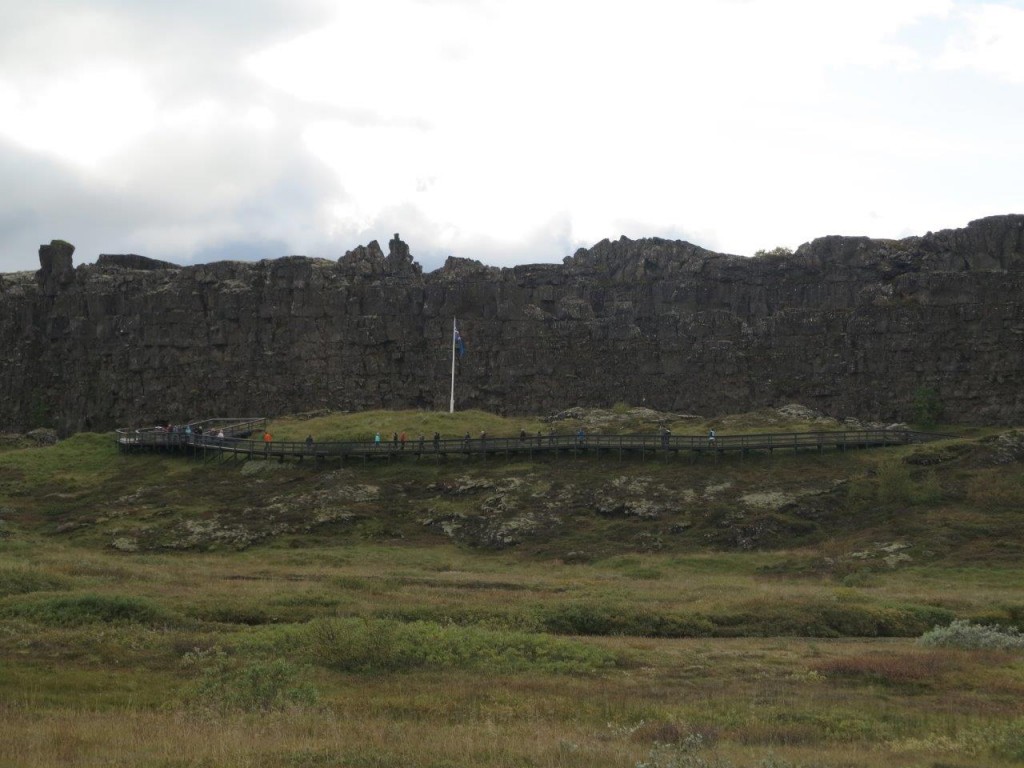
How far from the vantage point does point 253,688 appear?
29.3 meters

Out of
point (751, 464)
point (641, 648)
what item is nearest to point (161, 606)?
point (641, 648)

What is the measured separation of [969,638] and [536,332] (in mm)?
84346

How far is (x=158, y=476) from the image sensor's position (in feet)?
274

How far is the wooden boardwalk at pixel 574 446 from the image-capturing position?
7619cm

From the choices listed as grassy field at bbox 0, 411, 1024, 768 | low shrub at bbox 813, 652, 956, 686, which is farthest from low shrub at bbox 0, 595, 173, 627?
low shrub at bbox 813, 652, 956, 686

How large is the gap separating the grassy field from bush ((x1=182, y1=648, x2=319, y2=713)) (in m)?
0.10

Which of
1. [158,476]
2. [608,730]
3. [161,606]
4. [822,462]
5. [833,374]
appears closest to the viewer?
[608,730]

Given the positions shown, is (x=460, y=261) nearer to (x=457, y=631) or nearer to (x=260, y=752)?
(x=457, y=631)


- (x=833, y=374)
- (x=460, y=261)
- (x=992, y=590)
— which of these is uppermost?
(x=460, y=261)

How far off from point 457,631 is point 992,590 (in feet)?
79.8

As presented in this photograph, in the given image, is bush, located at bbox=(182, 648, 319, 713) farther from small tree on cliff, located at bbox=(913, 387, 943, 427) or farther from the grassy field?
small tree on cliff, located at bbox=(913, 387, 943, 427)

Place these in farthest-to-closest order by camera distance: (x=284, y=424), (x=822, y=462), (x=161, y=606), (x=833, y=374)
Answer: (x=833, y=374)
(x=284, y=424)
(x=822, y=462)
(x=161, y=606)

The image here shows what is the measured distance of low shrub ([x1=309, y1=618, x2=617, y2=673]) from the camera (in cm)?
3359

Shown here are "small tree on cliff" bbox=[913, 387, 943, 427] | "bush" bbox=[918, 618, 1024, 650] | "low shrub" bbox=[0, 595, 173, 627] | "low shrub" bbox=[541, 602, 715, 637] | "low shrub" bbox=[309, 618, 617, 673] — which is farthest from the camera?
"small tree on cliff" bbox=[913, 387, 943, 427]
